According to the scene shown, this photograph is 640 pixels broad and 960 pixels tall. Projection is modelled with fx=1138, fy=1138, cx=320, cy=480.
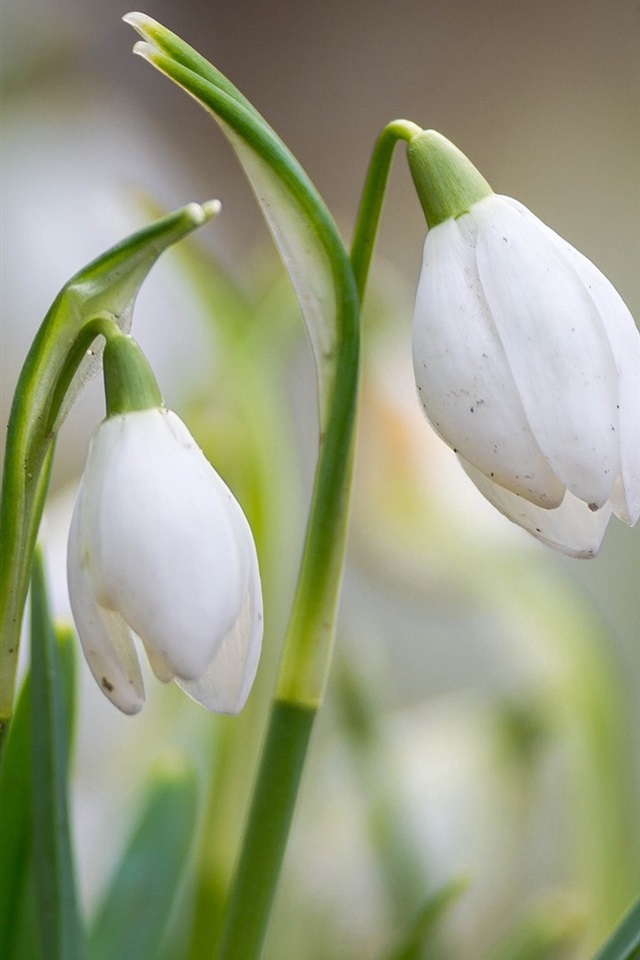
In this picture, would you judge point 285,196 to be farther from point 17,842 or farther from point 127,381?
point 17,842

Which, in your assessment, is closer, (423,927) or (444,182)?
(444,182)

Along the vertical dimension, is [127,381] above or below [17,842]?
above

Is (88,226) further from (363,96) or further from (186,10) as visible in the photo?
(363,96)

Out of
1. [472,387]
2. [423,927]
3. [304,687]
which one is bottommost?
[423,927]

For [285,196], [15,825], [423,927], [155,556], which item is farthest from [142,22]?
[423,927]

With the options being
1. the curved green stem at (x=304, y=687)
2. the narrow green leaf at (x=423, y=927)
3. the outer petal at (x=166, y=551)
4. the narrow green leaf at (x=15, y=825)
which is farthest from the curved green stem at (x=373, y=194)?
the narrow green leaf at (x=423, y=927)

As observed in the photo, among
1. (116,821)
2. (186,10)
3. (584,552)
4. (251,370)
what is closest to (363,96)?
(186,10)

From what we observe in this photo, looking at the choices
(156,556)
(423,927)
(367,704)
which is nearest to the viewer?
(156,556)

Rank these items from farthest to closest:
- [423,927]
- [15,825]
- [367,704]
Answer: [367,704]
[423,927]
[15,825]
